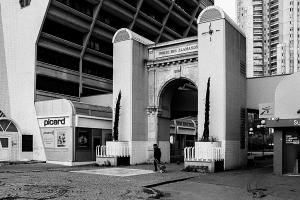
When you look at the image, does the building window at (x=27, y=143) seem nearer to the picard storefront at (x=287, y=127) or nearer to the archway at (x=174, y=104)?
the archway at (x=174, y=104)

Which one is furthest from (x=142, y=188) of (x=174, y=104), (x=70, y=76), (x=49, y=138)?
(x=70, y=76)

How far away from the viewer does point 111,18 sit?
42.2 meters

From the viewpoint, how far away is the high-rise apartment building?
10794 centimetres

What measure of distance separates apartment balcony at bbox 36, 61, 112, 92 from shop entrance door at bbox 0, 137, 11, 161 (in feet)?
22.4

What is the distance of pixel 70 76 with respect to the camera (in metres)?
36.4

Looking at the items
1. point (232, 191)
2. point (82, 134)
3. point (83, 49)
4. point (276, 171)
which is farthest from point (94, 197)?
point (83, 49)

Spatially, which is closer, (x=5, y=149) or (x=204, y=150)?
(x=204, y=150)

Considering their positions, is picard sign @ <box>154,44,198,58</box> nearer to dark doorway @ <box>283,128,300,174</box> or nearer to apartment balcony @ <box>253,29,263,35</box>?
dark doorway @ <box>283,128,300,174</box>

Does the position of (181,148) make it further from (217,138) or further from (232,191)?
(232,191)

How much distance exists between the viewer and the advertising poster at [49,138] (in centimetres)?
2855

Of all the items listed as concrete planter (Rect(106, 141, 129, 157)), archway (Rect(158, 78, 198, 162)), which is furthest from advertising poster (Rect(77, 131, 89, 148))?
archway (Rect(158, 78, 198, 162))

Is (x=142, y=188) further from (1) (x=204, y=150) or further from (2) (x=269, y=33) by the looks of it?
(2) (x=269, y=33)

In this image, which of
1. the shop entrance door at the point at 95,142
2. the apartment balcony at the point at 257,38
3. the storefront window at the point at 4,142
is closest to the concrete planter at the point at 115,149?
the shop entrance door at the point at 95,142

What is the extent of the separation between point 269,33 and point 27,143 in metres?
105
